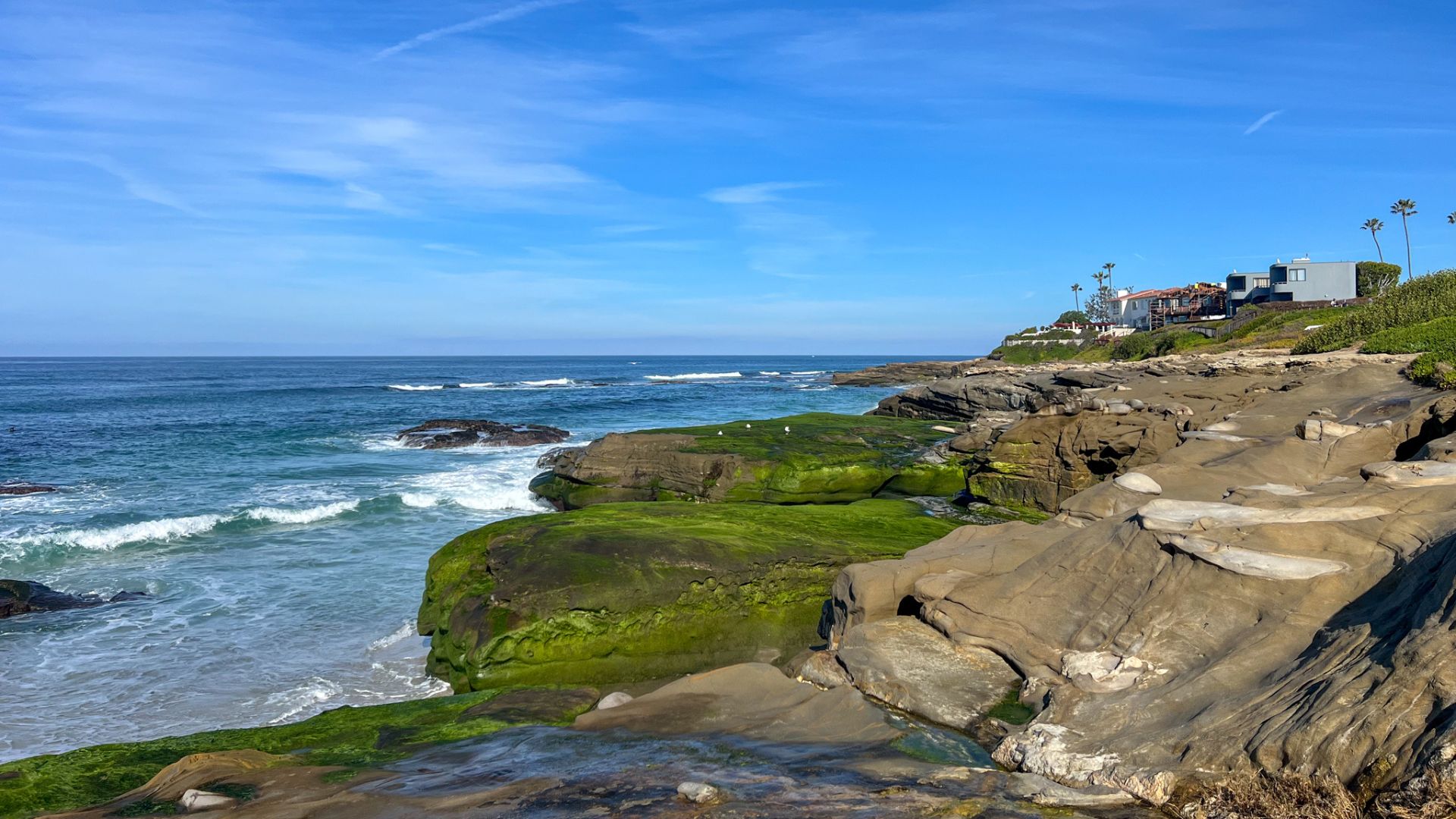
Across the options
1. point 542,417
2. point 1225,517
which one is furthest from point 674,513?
point 542,417

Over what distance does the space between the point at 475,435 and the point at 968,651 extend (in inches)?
1434

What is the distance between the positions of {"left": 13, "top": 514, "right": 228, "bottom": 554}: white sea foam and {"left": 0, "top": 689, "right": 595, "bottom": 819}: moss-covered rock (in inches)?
585

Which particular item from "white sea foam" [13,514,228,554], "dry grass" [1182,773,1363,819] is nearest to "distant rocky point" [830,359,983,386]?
"white sea foam" [13,514,228,554]

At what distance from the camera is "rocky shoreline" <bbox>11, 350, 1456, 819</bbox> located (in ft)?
20.8

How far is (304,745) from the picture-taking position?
9133 mm

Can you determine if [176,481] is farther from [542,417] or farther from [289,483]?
[542,417]

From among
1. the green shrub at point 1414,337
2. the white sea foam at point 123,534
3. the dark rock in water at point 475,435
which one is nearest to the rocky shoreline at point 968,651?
the green shrub at point 1414,337

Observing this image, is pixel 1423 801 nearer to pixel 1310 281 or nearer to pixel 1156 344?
pixel 1156 344

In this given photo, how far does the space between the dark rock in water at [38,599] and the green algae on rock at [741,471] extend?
36.3 ft

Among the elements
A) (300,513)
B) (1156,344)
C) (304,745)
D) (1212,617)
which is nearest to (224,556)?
(300,513)

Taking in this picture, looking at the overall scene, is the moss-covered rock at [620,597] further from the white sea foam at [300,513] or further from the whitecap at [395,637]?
the white sea foam at [300,513]

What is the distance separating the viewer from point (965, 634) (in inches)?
367

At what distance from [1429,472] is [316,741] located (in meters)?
12.1

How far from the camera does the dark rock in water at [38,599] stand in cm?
1617
